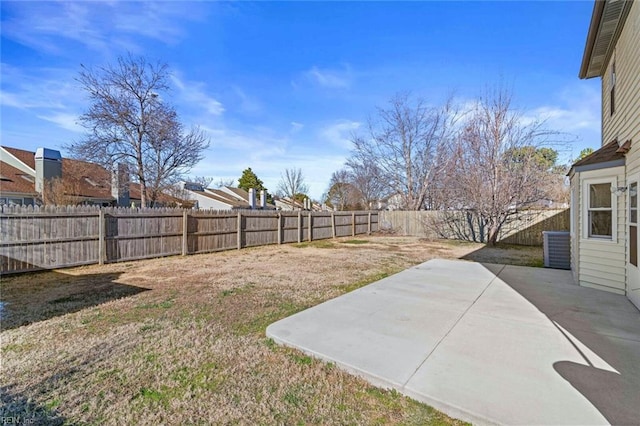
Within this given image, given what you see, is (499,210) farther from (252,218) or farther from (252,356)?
(252,356)

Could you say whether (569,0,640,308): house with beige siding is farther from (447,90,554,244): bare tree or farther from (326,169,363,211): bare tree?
(326,169,363,211): bare tree

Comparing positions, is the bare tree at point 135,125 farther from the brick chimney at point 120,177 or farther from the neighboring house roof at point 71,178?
the neighboring house roof at point 71,178

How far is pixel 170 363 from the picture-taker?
275cm

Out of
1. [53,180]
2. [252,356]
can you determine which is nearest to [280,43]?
[252,356]

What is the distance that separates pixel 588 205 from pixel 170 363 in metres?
7.03

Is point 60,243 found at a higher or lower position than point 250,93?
lower

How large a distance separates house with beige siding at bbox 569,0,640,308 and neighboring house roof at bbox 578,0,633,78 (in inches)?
0.5

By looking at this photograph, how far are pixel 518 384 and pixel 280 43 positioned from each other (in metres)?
11.9

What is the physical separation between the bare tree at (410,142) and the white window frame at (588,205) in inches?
602

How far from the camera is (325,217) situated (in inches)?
635

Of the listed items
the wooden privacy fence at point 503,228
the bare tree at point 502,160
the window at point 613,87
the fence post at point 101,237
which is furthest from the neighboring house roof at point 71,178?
the window at point 613,87

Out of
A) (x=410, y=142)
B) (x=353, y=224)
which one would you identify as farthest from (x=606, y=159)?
(x=410, y=142)

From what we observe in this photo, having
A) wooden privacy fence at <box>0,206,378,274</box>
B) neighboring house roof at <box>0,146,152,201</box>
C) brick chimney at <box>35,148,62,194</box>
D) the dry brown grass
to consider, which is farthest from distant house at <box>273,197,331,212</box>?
the dry brown grass

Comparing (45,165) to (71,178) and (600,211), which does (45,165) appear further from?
(600,211)
